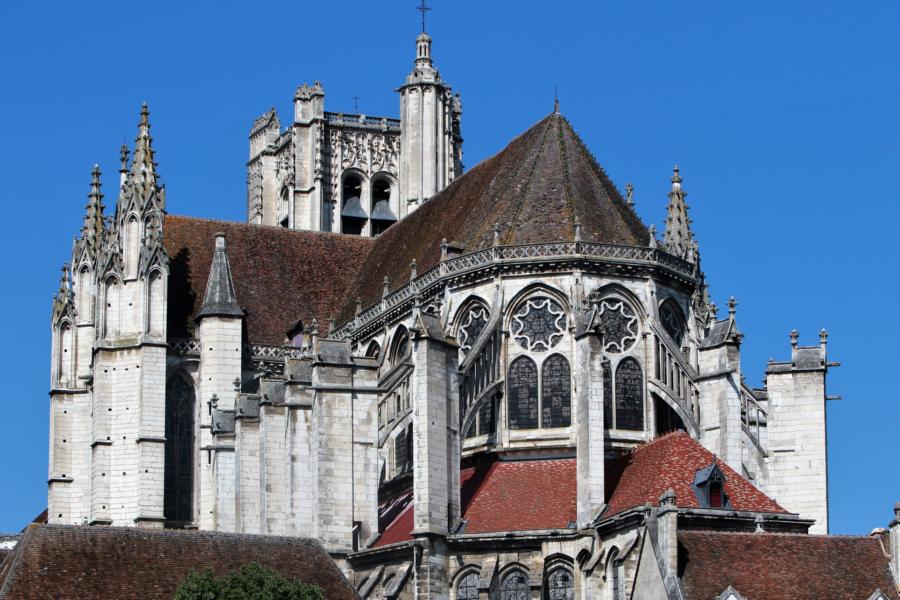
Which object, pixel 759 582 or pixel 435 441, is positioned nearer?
pixel 759 582

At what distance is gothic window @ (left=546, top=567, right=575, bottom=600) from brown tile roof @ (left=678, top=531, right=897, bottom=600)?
5.40 metres

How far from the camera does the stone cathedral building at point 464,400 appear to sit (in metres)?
51.6

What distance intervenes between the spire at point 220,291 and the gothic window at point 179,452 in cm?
244

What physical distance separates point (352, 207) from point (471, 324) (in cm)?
2366

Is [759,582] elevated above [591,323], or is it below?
below

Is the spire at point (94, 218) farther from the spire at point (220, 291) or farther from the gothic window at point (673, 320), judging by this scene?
the gothic window at point (673, 320)

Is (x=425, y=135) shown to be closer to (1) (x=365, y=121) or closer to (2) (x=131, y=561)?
(1) (x=365, y=121)

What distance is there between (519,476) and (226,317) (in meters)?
15.2

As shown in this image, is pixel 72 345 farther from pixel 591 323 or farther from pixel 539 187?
pixel 591 323

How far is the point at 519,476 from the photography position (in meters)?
56.2

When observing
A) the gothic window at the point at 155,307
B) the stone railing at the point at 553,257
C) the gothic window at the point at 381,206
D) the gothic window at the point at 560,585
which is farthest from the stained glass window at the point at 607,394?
the gothic window at the point at 381,206

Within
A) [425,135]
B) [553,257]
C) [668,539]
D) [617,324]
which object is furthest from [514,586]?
[425,135]

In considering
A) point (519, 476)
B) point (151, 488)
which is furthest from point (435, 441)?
point (151, 488)

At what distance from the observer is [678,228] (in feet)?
206
